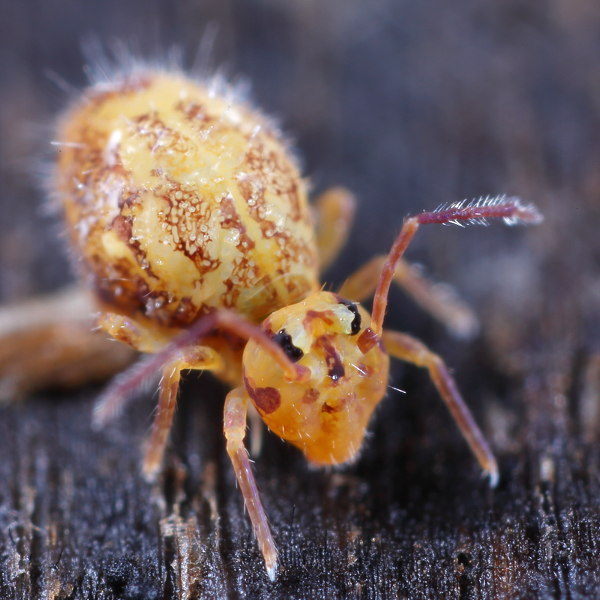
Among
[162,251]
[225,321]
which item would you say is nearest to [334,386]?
[225,321]

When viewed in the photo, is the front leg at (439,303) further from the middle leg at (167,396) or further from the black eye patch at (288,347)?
the black eye patch at (288,347)

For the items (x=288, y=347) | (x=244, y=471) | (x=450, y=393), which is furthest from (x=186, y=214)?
(x=450, y=393)

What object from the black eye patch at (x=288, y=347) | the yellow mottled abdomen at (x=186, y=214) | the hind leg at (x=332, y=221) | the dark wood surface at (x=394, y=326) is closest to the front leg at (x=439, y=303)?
the dark wood surface at (x=394, y=326)

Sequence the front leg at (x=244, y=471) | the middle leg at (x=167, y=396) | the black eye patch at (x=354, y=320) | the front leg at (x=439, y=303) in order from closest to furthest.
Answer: the front leg at (x=244, y=471) < the black eye patch at (x=354, y=320) < the middle leg at (x=167, y=396) < the front leg at (x=439, y=303)

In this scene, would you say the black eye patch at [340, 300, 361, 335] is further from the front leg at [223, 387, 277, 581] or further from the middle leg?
the middle leg

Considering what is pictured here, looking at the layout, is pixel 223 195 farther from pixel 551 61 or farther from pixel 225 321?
pixel 551 61

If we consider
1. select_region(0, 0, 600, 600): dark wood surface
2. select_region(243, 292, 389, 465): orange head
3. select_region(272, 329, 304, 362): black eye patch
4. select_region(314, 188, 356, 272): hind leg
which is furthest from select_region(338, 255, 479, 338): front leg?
select_region(272, 329, 304, 362): black eye patch

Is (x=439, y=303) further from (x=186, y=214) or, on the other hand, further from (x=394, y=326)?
(x=186, y=214)
